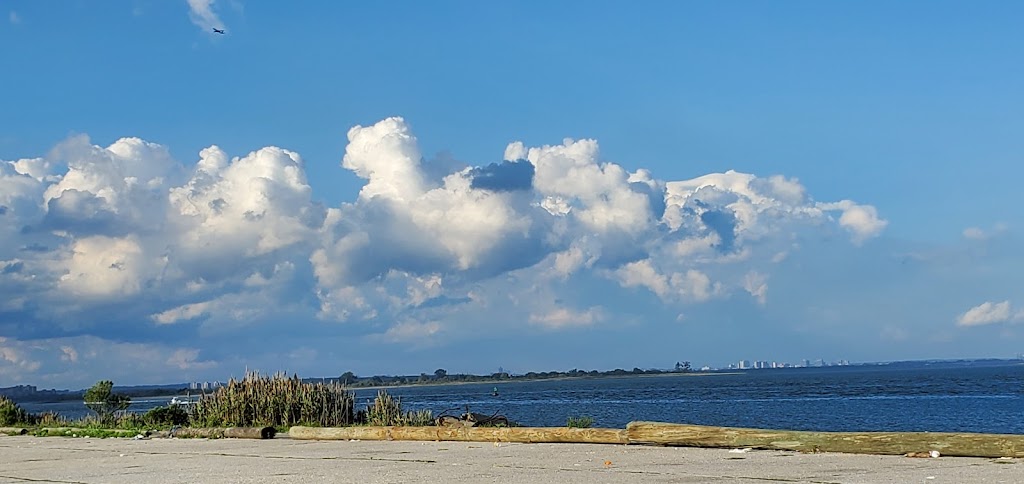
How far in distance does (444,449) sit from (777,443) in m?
5.73

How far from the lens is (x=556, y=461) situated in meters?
16.2

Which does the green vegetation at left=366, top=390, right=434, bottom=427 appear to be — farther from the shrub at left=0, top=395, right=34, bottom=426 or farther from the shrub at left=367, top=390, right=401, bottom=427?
the shrub at left=0, top=395, right=34, bottom=426

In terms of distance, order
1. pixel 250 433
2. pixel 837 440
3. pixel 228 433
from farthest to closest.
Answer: pixel 228 433 < pixel 250 433 < pixel 837 440

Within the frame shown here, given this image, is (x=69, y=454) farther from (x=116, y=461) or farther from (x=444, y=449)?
(x=444, y=449)

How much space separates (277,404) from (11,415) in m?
12.3

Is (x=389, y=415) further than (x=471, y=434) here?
Yes

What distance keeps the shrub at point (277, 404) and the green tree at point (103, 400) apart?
8.37 meters

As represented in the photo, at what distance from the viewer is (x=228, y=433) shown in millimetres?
26953

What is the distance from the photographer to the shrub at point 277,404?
3525cm

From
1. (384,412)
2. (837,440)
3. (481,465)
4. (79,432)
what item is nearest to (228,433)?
(384,412)

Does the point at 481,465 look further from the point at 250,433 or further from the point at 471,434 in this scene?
the point at 250,433

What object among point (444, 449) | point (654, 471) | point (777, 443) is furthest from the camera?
point (444, 449)

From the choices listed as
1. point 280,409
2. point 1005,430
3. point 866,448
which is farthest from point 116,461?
point 1005,430

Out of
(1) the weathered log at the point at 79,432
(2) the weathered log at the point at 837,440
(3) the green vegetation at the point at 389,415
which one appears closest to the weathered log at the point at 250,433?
(1) the weathered log at the point at 79,432
